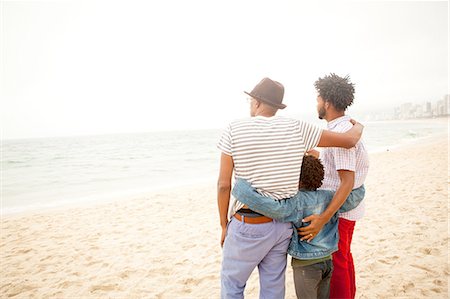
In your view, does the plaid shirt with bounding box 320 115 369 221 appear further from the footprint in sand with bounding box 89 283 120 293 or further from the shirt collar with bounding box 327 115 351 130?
the footprint in sand with bounding box 89 283 120 293

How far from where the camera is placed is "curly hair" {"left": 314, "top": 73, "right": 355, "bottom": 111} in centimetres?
204

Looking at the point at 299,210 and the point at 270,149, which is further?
the point at 299,210

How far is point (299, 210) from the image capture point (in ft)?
5.68

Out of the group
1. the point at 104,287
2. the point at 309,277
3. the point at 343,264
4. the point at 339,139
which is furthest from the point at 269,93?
the point at 104,287

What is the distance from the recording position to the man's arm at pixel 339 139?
1743mm

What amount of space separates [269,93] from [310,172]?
1.96ft

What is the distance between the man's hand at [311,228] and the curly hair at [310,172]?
213 millimetres

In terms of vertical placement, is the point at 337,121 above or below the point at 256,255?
above

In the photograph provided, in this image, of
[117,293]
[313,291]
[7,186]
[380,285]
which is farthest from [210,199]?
[7,186]

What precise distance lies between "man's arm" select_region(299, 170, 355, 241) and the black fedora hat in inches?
27.1

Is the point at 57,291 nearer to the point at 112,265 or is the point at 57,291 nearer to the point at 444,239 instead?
the point at 112,265

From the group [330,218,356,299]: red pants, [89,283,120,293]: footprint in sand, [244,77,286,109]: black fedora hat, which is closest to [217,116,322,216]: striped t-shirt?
[244,77,286,109]: black fedora hat

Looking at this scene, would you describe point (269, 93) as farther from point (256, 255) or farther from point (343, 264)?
point (343, 264)

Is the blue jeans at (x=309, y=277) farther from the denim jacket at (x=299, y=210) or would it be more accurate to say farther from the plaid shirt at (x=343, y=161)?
the plaid shirt at (x=343, y=161)
